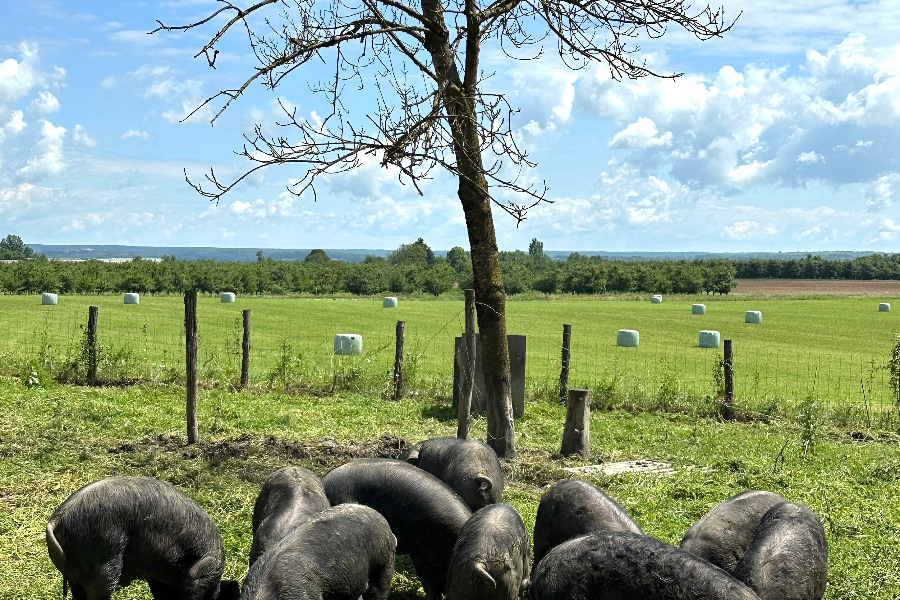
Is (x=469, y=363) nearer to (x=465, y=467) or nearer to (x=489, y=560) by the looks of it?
(x=465, y=467)

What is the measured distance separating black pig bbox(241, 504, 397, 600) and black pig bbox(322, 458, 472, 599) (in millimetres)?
597

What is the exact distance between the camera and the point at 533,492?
998 cm

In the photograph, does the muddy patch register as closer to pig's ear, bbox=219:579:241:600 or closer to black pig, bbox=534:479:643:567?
pig's ear, bbox=219:579:241:600

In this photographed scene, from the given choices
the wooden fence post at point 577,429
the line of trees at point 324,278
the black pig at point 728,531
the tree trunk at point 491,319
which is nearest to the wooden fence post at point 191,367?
the tree trunk at point 491,319

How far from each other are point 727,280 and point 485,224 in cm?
6676

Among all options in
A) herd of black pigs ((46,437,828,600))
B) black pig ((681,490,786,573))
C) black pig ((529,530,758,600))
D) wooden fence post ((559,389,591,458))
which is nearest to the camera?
black pig ((529,530,758,600))

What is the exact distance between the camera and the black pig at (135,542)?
603 cm

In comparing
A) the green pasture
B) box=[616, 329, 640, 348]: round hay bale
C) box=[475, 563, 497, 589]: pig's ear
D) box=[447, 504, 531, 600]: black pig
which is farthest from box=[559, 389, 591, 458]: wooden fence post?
box=[616, 329, 640, 348]: round hay bale

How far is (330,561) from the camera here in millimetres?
5633

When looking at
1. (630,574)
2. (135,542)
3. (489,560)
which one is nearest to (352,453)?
(135,542)

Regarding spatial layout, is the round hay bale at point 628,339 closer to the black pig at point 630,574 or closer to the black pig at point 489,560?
the black pig at point 489,560

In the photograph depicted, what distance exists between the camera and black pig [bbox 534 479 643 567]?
21.3 ft

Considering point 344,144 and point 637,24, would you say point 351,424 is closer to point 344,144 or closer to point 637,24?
point 344,144

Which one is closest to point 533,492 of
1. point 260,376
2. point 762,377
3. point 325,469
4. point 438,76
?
point 325,469
